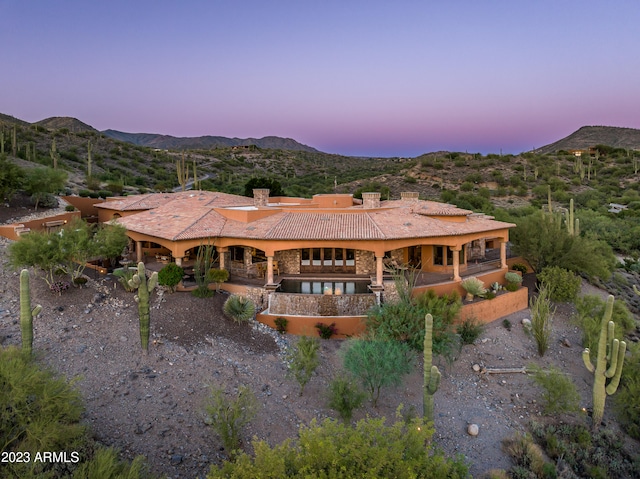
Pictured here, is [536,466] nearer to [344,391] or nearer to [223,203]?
[344,391]

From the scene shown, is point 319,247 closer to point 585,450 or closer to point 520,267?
point 585,450

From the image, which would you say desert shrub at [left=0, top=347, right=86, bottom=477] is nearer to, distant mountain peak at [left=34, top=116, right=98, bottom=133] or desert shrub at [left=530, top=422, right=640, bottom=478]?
desert shrub at [left=530, top=422, right=640, bottom=478]

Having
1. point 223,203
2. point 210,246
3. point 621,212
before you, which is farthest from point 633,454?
point 621,212

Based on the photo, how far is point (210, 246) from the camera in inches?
804

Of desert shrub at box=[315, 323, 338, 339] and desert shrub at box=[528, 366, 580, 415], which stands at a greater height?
desert shrub at box=[315, 323, 338, 339]

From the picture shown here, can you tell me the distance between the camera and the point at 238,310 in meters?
17.3

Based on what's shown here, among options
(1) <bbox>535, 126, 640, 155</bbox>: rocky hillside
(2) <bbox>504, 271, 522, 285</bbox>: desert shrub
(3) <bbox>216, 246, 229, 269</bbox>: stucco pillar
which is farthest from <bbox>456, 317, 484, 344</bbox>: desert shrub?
(1) <bbox>535, 126, 640, 155</bbox>: rocky hillside

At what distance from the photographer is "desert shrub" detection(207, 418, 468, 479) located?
6625 mm

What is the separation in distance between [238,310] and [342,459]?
37.0ft

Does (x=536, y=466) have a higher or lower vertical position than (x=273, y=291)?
lower

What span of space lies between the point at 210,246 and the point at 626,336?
2176cm

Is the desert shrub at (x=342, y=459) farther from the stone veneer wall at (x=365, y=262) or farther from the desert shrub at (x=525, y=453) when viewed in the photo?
the stone veneer wall at (x=365, y=262)

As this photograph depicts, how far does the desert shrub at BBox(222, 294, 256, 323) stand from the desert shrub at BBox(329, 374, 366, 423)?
573cm

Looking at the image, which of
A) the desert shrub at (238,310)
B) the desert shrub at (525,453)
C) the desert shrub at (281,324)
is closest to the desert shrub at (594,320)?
the desert shrub at (525,453)
